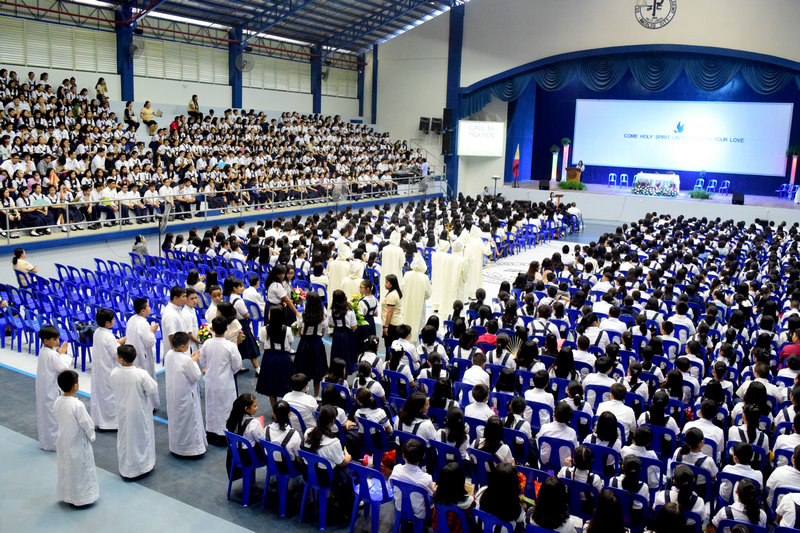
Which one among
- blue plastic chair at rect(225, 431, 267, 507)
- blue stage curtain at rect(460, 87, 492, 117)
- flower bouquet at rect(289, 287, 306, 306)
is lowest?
blue plastic chair at rect(225, 431, 267, 507)

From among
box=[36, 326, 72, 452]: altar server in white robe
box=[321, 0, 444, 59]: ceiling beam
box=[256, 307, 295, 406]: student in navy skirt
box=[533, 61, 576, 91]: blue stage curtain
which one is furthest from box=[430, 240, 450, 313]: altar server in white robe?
box=[533, 61, 576, 91]: blue stage curtain

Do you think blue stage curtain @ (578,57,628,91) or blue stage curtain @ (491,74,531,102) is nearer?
blue stage curtain @ (578,57,628,91)

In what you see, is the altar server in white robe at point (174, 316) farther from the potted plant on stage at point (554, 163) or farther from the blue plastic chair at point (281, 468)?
the potted plant on stage at point (554, 163)

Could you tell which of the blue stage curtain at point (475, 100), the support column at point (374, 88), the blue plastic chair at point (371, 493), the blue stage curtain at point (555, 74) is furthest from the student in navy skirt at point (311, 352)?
the support column at point (374, 88)

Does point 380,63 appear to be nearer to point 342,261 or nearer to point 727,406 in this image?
point 342,261

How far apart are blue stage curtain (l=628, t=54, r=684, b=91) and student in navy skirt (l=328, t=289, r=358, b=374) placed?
21719 mm

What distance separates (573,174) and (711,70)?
260 inches

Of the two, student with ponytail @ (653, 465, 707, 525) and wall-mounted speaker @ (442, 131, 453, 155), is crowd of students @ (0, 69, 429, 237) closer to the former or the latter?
wall-mounted speaker @ (442, 131, 453, 155)

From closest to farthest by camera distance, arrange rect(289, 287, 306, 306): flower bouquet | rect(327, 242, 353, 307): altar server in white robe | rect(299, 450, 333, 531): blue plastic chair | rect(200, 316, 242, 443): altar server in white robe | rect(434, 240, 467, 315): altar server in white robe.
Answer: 1. rect(299, 450, 333, 531): blue plastic chair
2. rect(200, 316, 242, 443): altar server in white robe
3. rect(289, 287, 306, 306): flower bouquet
4. rect(327, 242, 353, 307): altar server in white robe
5. rect(434, 240, 467, 315): altar server in white robe

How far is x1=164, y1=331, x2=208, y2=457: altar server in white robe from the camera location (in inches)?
248

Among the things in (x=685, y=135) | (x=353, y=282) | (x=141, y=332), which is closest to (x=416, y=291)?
(x=353, y=282)

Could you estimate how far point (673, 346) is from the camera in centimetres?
812

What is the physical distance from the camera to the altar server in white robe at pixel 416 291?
1009 centimetres

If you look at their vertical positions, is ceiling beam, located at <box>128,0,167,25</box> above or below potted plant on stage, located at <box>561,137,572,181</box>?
above
